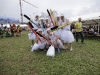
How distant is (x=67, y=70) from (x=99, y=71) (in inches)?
36.0

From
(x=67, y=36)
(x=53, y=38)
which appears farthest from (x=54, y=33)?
(x=67, y=36)

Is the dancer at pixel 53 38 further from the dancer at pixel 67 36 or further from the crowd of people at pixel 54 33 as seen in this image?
the dancer at pixel 67 36

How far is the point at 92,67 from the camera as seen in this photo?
14.5 ft

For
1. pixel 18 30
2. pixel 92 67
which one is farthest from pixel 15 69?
pixel 18 30

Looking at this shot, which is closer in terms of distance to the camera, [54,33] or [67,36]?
[54,33]

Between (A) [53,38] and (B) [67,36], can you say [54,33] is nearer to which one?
(A) [53,38]

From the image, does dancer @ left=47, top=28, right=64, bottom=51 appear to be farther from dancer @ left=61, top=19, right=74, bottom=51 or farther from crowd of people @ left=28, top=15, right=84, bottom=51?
dancer @ left=61, top=19, right=74, bottom=51

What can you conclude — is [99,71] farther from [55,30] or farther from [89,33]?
[89,33]

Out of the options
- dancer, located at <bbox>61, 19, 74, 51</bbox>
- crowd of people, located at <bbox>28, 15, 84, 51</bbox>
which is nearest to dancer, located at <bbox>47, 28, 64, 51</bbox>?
crowd of people, located at <bbox>28, 15, 84, 51</bbox>

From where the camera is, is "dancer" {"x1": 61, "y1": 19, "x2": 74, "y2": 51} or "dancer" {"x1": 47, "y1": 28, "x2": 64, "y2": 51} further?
"dancer" {"x1": 61, "y1": 19, "x2": 74, "y2": 51}

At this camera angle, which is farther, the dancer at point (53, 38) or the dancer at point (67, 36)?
the dancer at point (67, 36)

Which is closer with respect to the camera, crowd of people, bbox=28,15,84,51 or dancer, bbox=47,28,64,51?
dancer, bbox=47,28,64,51

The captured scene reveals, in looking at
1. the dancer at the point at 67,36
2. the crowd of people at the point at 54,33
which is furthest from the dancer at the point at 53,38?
the dancer at the point at 67,36

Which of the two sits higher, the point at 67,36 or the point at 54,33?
the point at 54,33
